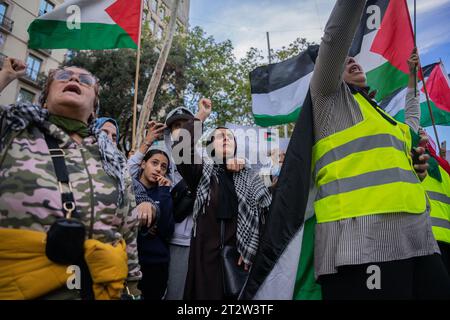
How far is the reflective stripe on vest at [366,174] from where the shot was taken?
142 centimetres

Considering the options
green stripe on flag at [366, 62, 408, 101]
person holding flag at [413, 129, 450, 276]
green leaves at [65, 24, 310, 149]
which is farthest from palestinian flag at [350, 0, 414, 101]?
green leaves at [65, 24, 310, 149]

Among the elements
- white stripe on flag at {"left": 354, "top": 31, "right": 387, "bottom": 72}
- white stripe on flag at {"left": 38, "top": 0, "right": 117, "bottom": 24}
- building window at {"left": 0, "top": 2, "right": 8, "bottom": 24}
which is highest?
building window at {"left": 0, "top": 2, "right": 8, "bottom": 24}

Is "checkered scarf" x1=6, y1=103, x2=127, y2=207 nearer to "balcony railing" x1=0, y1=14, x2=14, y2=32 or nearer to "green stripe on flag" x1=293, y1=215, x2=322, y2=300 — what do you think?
"green stripe on flag" x1=293, y1=215, x2=322, y2=300

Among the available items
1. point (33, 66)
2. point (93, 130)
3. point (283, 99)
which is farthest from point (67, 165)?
point (33, 66)

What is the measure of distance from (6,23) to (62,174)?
25.3 metres

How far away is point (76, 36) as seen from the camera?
4164mm

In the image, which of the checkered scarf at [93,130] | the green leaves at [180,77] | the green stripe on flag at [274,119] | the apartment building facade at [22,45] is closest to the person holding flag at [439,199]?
the checkered scarf at [93,130]

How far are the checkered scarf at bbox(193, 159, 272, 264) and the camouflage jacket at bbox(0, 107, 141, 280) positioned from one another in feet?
2.20

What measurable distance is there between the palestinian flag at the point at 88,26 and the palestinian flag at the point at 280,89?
2.11 meters

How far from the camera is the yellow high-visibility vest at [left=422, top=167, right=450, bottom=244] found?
2.11m

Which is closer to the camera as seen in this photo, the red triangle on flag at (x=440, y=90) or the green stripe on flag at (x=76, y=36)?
the green stripe on flag at (x=76, y=36)

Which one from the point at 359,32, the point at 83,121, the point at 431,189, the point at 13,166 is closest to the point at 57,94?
the point at 83,121

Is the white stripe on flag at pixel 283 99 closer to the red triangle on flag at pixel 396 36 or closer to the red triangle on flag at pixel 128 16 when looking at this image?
the red triangle on flag at pixel 396 36

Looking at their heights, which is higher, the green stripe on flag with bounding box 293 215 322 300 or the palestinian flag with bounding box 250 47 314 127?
the palestinian flag with bounding box 250 47 314 127
